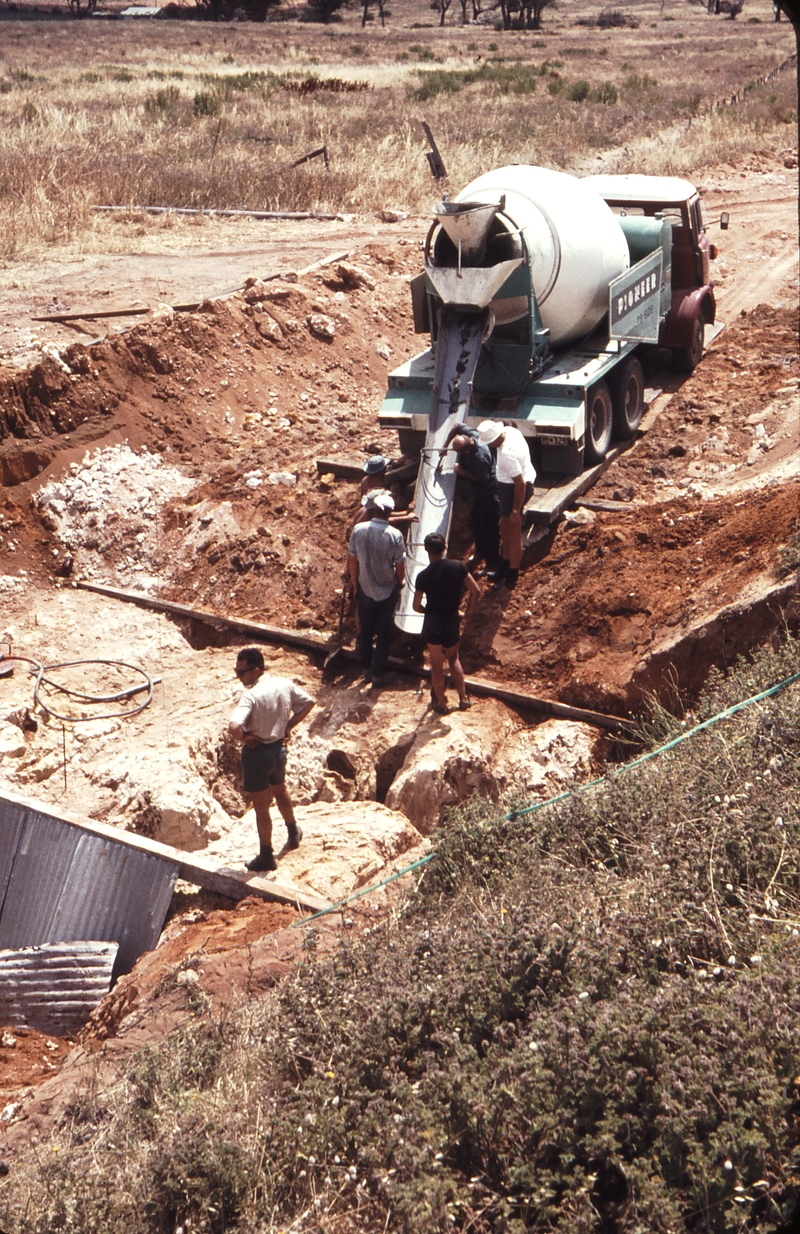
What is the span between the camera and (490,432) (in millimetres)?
9227

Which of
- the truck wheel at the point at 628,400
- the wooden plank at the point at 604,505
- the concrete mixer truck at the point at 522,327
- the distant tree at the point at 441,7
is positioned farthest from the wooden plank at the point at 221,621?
the distant tree at the point at 441,7

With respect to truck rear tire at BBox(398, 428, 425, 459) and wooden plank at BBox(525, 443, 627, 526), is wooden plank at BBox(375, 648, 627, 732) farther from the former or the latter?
truck rear tire at BBox(398, 428, 425, 459)

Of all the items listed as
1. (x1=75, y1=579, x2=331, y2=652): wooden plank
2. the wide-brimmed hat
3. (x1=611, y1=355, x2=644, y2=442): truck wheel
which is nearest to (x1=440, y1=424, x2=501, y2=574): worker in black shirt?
the wide-brimmed hat

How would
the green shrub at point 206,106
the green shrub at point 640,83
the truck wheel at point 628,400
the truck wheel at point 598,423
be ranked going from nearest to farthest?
the truck wheel at point 598,423, the truck wheel at point 628,400, the green shrub at point 206,106, the green shrub at point 640,83

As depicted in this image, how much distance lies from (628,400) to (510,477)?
324 centimetres

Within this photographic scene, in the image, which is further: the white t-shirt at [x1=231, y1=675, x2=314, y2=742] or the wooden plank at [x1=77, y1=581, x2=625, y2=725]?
the wooden plank at [x1=77, y1=581, x2=625, y2=725]

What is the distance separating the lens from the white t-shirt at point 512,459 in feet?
29.7

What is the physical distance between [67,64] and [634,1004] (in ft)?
155

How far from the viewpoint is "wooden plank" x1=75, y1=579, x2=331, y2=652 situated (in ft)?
32.2

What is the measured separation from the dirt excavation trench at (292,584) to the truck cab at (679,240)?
55cm

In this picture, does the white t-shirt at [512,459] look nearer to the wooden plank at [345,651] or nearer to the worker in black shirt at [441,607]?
the worker in black shirt at [441,607]

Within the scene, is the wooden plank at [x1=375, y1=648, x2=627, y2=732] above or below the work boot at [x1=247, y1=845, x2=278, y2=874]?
above

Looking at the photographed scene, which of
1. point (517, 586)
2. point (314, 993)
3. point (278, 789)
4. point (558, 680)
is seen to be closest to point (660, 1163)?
point (314, 993)

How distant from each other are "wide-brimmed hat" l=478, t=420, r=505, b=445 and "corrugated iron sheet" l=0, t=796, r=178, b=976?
429 cm
